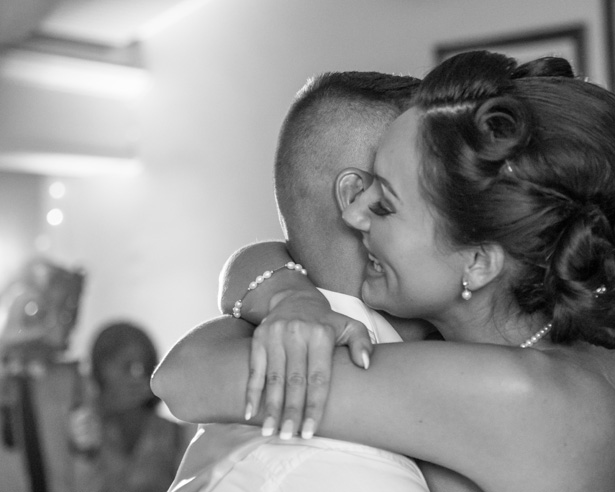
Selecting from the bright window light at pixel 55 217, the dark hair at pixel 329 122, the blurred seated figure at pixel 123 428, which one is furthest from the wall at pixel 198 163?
the dark hair at pixel 329 122

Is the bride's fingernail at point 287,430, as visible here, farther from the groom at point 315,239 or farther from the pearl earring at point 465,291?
the pearl earring at point 465,291

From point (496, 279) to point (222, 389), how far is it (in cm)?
33

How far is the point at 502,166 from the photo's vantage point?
3.09 ft

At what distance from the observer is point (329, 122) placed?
1.11 metres

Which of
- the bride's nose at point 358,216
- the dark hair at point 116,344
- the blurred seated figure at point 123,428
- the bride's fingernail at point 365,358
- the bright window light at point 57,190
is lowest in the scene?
the blurred seated figure at point 123,428

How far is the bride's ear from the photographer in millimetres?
982

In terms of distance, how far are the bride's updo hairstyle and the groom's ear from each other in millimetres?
112

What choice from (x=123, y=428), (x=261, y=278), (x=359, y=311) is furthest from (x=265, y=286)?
(x=123, y=428)

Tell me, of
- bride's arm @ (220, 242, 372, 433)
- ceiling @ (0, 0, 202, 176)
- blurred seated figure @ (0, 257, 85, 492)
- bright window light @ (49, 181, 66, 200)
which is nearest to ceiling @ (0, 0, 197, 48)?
ceiling @ (0, 0, 202, 176)

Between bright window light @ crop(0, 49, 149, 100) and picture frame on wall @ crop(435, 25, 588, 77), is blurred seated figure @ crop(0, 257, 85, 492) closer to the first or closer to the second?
bright window light @ crop(0, 49, 149, 100)

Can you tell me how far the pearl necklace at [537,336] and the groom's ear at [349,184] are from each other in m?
0.26

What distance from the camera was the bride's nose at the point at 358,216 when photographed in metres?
Result: 1.02

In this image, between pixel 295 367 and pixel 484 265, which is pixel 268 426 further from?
pixel 484 265

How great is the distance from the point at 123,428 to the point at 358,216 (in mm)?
3139
